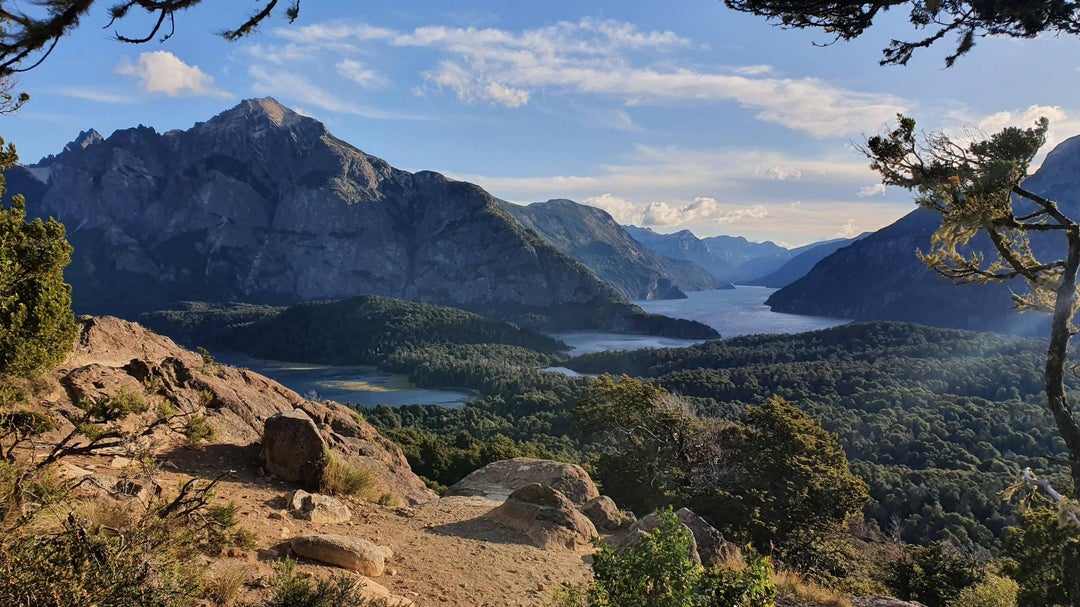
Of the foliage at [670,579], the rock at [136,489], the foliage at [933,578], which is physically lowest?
the foliage at [933,578]

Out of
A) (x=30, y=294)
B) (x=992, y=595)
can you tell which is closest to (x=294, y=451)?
(x=30, y=294)

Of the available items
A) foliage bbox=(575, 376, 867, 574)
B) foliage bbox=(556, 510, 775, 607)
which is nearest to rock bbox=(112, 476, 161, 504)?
→ foliage bbox=(556, 510, 775, 607)

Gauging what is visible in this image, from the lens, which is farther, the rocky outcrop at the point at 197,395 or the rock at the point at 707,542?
the rock at the point at 707,542

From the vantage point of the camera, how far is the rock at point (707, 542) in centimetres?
1209

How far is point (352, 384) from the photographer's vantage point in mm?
127125

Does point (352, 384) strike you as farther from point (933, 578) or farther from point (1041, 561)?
point (1041, 561)

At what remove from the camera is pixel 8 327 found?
25.2 ft

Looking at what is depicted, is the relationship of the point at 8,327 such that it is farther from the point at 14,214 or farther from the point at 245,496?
the point at 245,496

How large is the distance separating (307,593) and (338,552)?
80.0 inches

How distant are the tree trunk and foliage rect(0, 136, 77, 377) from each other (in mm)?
13593

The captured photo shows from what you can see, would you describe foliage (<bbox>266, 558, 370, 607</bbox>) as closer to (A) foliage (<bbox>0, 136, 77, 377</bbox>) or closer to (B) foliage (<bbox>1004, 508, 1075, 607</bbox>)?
(A) foliage (<bbox>0, 136, 77, 377</bbox>)

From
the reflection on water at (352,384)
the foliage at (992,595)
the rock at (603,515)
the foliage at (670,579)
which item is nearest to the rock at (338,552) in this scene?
the foliage at (670,579)

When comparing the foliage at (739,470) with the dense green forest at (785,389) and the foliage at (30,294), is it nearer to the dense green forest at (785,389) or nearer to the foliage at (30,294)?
the dense green forest at (785,389)

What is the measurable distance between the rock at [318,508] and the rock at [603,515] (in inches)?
267
